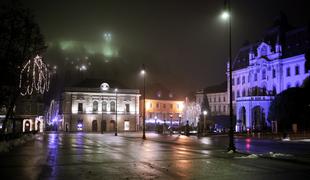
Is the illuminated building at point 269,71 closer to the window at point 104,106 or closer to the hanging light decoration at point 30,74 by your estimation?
the window at point 104,106

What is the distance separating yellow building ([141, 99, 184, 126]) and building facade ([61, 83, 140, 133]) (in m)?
13.1

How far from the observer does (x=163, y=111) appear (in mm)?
115750

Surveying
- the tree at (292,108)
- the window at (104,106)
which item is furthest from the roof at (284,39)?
the window at (104,106)

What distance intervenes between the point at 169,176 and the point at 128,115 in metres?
84.4

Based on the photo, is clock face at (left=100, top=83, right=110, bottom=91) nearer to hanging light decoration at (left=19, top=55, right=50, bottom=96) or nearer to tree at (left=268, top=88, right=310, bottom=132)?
tree at (left=268, top=88, right=310, bottom=132)

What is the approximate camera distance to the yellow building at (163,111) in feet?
368

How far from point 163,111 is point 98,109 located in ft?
88.4

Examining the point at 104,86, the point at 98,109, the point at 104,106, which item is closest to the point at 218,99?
the point at 104,86

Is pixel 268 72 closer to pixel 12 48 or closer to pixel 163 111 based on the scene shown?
pixel 163 111

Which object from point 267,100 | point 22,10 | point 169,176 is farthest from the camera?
point 267,100

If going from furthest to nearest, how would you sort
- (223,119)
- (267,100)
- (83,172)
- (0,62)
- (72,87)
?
(223,119)
(72,87)
(267,100)
(0,62)
(83,172)

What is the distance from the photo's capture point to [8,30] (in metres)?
30.6

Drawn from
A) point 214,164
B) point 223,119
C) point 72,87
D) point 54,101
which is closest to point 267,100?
point 223,119

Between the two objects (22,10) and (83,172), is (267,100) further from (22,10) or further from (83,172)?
(83,172)
